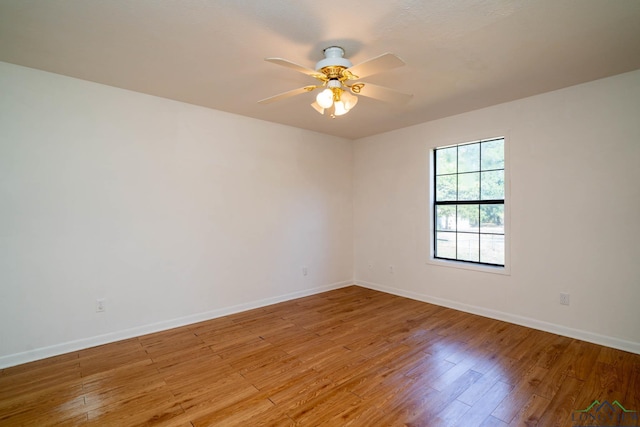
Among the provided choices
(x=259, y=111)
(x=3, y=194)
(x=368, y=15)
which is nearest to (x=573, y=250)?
(x=368, y=15)

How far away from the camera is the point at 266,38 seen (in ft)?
6.98

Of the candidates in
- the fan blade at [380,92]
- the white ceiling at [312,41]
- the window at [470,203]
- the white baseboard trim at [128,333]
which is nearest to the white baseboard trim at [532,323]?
the window at [470,203]

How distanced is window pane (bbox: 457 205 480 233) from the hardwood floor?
121 centimetres

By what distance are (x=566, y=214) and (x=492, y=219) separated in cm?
75

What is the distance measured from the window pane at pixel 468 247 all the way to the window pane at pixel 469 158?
881 millimetres

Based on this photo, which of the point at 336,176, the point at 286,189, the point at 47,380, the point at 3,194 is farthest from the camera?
the point at 336,176

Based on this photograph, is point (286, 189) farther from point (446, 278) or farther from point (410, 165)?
point (446, 278)

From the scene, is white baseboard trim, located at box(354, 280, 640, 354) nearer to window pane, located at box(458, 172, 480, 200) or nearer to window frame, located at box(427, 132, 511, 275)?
window frame, located at box(427, 132, 511, 275)

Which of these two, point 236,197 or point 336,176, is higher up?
point 336,176

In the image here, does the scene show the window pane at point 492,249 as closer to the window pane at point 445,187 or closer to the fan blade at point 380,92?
the window pane at point 445,187

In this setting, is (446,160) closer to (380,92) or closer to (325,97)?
(380,92)

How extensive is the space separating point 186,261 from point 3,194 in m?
1.64

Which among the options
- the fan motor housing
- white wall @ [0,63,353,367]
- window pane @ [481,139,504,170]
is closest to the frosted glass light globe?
the fan motor housing

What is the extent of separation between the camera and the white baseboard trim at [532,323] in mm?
2750
